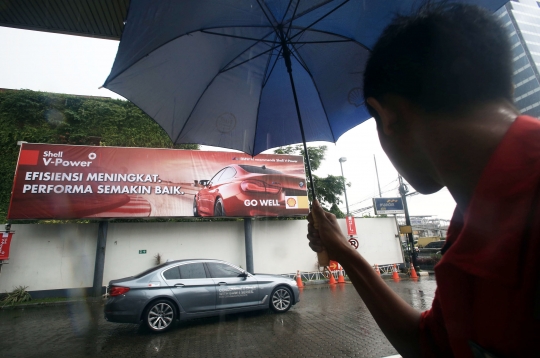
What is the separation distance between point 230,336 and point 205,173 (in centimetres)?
910

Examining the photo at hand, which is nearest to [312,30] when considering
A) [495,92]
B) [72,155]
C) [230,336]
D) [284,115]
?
[284,115]

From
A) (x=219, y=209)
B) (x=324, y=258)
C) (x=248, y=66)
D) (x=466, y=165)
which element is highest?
(x=219, y=209)

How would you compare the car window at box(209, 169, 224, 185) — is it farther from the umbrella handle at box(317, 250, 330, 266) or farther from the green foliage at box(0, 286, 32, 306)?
the umbrella handle at box(317, 250, 330, 266)

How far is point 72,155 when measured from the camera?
12.4 m

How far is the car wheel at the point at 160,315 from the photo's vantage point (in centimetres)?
598

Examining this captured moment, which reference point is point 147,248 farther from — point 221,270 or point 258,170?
point 221,270

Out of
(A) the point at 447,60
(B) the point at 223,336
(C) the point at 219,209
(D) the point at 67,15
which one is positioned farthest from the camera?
(C) the point at 219,209

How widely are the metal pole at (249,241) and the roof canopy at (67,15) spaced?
1083 cm

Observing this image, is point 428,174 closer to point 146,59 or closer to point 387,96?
point 387,96

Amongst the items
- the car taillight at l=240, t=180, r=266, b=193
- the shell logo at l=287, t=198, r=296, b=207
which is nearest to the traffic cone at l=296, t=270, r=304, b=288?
the shell logo at l=287, t=198, r=296, b=207

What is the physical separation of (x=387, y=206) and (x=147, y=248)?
12.9 meters

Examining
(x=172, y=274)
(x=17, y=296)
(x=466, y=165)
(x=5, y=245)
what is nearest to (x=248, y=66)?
(x=466, y=165)

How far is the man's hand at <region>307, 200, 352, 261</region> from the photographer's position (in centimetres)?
119

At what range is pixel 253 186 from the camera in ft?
46.0
